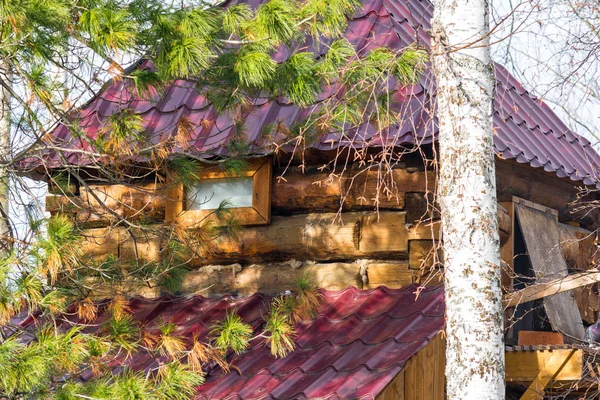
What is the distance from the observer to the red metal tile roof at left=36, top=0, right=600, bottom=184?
314 inches

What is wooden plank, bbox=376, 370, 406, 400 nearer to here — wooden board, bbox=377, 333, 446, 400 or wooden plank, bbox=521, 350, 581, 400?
wooden board, bbox=377, 333, 446, 400

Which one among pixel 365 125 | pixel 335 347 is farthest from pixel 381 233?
pixel 335 347

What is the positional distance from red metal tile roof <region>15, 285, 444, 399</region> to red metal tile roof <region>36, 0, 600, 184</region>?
4.13 feet

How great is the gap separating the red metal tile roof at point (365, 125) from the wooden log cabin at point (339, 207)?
19mm

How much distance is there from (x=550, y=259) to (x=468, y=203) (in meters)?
4.20

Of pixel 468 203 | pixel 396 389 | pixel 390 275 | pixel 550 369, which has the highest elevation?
pixel 468 203

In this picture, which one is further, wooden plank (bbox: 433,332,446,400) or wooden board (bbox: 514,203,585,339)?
wooden board (bbox: 514,203,585,339)

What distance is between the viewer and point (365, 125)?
7965 mm

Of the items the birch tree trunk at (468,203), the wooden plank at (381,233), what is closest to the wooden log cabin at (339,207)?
the wooden plank at (381,233)

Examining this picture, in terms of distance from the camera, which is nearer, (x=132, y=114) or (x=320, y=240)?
(x=132, y=114)

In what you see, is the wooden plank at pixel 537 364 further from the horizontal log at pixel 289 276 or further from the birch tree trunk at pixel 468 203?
the birch tree trunk at pixel 468 203

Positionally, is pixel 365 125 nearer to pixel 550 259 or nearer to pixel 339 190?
pixel 339 190

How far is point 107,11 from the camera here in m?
6.27

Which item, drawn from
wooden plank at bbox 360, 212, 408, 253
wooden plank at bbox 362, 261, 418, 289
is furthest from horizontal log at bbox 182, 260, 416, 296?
wooden plank at bbox 360, 212, 408, 253
